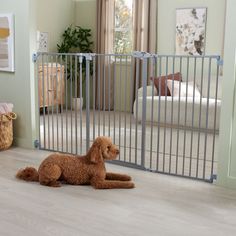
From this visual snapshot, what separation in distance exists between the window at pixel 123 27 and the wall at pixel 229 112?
424 cm

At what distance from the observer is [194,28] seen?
6.53 meters

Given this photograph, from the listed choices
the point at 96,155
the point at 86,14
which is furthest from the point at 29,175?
the point at 86,14

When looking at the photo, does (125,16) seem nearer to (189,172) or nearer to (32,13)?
(32,13)

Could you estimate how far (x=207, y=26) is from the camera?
6.45 m

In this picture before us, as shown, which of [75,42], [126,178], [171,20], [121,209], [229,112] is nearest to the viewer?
[121,209]

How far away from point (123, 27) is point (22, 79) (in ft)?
11.0

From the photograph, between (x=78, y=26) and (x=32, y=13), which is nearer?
(x=32, y=13)

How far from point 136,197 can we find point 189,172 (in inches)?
30.1

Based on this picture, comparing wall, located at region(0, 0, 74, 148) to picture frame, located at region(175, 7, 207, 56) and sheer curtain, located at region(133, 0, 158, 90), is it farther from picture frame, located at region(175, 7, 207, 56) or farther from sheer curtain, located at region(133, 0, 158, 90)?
picture frame, located at region(175, 7, 207, 56)

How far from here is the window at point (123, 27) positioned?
714cm

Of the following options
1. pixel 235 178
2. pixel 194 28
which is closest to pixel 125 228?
pixel 235 178

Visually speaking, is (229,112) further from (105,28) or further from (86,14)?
(86,14)

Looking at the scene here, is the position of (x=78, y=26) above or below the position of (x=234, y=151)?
above

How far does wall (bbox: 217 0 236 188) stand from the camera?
3.05m
